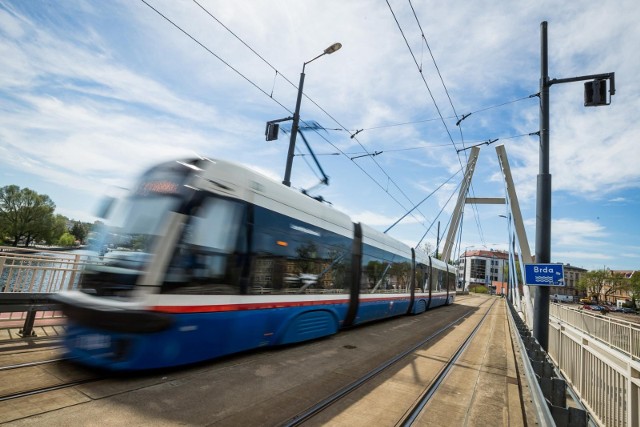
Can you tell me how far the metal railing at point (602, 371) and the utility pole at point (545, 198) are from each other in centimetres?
59

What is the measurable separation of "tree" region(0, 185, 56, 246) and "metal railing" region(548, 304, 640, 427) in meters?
66.6

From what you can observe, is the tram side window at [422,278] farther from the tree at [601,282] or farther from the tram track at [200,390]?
the tree at [601,282]

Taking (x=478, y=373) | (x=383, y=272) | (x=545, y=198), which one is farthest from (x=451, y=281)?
(x=478, y=373)

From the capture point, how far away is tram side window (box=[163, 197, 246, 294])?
15.2 ft

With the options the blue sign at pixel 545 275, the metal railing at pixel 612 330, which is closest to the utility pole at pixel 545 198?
the blue sign at pixel 545 275

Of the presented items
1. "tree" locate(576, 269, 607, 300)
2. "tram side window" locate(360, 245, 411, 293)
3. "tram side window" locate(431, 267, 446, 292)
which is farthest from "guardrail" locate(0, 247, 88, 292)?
"tree" locate(576, 269, 607, 300)

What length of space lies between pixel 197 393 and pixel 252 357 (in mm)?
1905

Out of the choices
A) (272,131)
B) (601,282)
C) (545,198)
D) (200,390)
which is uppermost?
(601,282)

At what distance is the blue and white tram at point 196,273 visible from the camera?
4.30 m

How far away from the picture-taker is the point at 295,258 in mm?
6953

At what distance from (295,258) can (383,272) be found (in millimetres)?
5355

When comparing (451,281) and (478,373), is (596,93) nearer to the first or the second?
(478,373)

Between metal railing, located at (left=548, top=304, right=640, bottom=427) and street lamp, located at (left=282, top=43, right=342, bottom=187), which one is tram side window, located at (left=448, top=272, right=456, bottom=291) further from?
street lamp, located at (left=282, top=43, right=342, bottom=187)

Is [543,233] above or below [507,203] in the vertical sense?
below
